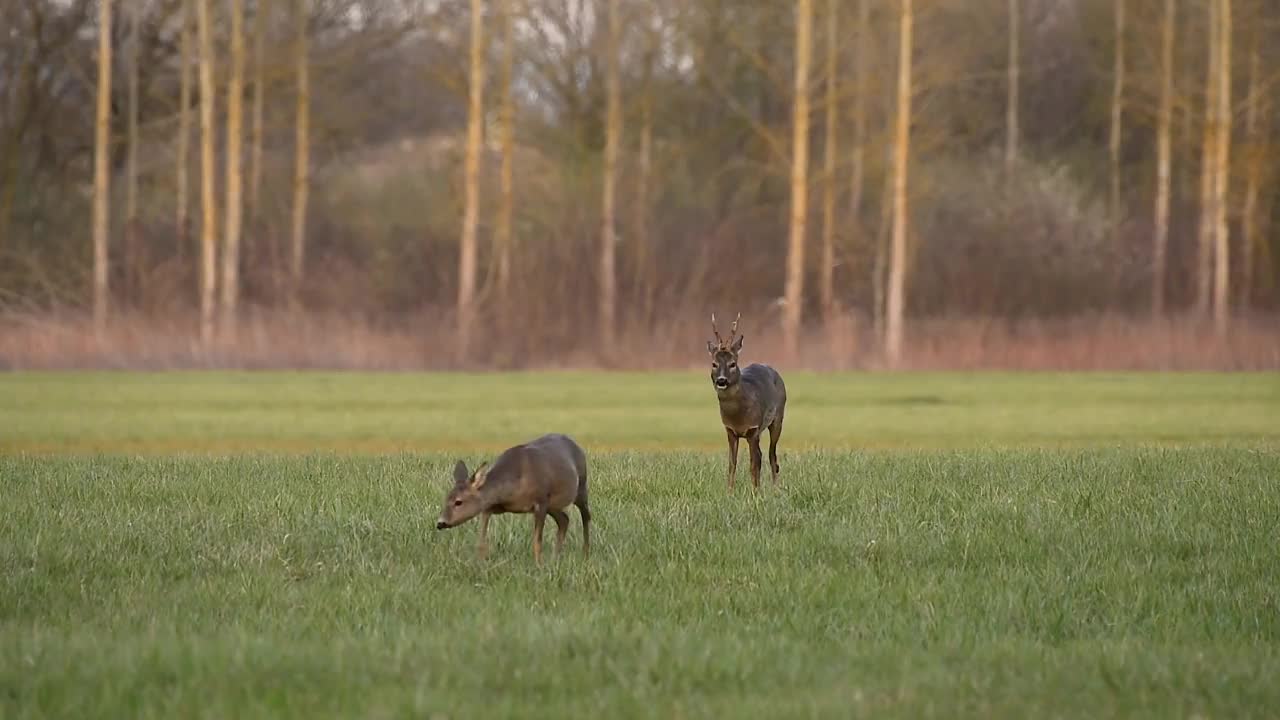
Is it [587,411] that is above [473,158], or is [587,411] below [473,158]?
below

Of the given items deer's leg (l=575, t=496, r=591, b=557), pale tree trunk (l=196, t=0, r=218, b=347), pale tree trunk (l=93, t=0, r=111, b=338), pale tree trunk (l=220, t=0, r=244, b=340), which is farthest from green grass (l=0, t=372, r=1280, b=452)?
deer's leg (l=575, t=496, r=591, b=557)

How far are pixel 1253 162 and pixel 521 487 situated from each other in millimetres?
47001

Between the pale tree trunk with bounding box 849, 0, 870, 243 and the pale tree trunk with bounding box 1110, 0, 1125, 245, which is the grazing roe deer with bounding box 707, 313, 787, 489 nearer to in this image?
the pale tree trunk with bounding box 849, 0, 870, 243

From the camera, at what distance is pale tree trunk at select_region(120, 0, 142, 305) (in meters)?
47.2

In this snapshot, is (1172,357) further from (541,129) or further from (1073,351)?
(541,129)

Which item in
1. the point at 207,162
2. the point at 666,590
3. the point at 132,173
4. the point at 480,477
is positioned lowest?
the point at 666,590

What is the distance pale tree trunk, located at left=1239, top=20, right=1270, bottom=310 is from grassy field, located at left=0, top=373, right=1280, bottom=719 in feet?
120

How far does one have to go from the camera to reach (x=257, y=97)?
55344mm

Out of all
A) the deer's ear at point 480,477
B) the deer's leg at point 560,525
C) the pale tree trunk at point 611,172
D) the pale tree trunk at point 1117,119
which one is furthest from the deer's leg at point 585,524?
the pale tree trunk at point 1117,119

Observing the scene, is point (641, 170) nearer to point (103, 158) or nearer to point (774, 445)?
point (103, 158)

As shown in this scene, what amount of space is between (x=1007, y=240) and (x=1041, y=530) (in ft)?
153

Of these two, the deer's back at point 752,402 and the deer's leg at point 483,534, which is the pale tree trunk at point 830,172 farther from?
the deer's leg at point 483,534

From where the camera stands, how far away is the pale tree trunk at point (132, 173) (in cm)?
4719

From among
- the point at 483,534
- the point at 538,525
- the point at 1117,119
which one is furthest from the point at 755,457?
the point at 1117,119
